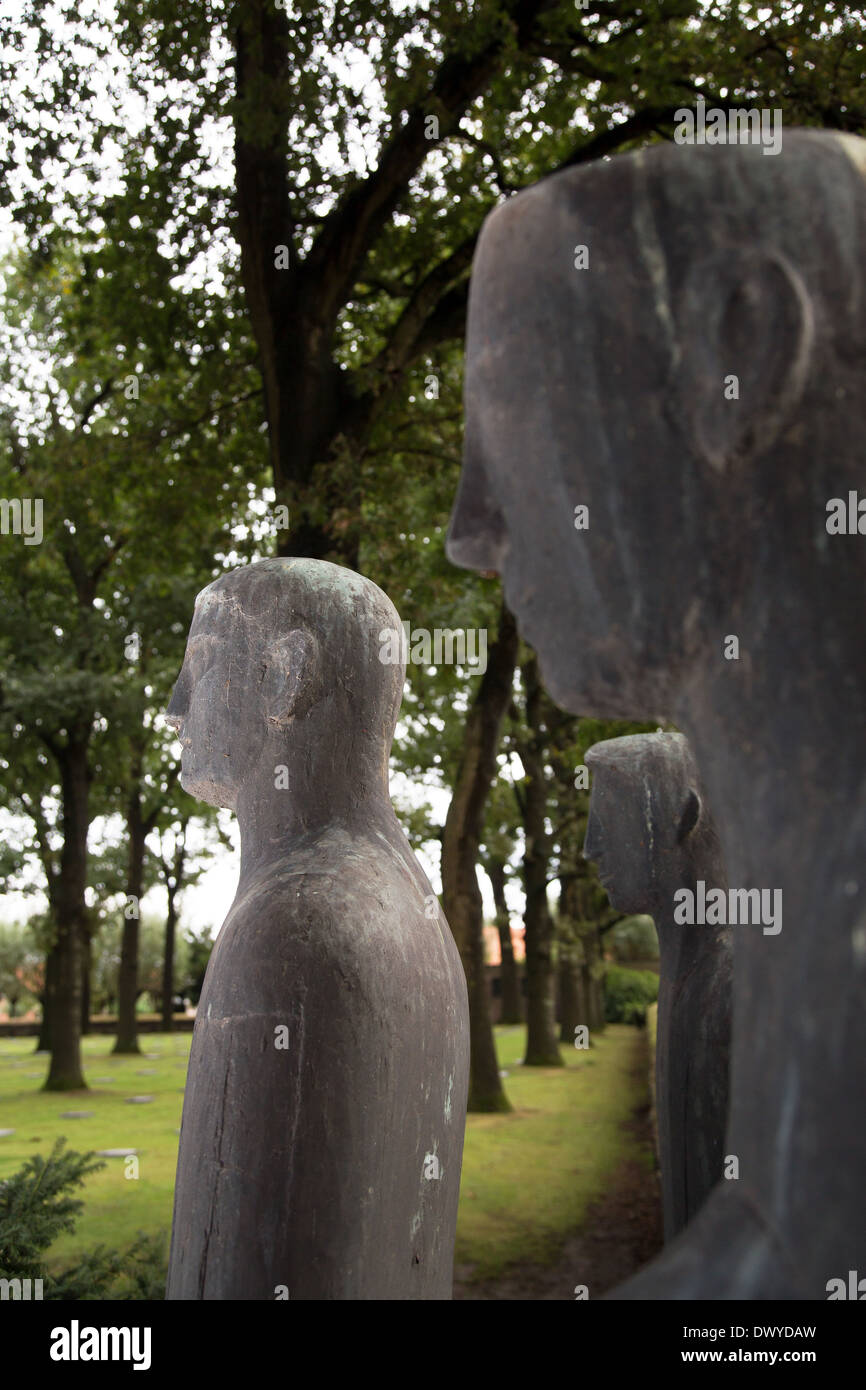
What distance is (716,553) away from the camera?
56.3 inches

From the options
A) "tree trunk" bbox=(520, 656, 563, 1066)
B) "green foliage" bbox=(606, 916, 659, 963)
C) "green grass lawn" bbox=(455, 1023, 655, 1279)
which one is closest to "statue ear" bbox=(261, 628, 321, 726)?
"green grass lawn" bbox=(455, 1023, 655, 1279)

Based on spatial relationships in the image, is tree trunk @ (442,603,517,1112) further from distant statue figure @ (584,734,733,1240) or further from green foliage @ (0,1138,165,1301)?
distant statue figure @ (584,734,733,1240)

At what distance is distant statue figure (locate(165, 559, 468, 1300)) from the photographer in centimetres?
249

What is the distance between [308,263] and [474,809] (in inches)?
239

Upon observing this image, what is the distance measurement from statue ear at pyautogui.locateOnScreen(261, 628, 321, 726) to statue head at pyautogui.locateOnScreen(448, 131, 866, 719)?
1.42 meters

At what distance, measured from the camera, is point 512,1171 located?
12.8m

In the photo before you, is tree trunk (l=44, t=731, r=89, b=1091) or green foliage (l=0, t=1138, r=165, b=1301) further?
tree trunk (l=44, t=731, r=89, b=1091)

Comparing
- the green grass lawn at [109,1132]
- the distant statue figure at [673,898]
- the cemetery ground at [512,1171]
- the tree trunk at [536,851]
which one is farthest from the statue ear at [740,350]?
the tree trunk at [536,851]

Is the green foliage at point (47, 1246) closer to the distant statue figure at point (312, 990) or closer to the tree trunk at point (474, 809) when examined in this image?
the distant statue figure at point (312, 990)

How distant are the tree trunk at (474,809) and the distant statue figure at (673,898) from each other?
9808 mm

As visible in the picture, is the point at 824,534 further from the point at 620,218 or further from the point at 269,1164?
the point at 269,1164

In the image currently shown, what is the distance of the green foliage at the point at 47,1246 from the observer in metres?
4.73

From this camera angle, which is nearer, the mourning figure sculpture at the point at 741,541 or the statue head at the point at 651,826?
the mourning figure sculpture at the point at 741,541
